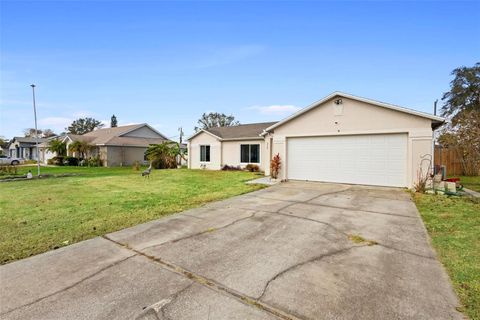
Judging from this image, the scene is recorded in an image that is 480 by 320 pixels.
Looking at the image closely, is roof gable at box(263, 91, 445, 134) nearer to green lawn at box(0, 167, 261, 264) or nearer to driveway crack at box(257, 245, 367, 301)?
green lawn at box(0, 167, 261, 264)

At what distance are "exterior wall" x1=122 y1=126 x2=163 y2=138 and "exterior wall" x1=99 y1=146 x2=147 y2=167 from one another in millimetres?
2691

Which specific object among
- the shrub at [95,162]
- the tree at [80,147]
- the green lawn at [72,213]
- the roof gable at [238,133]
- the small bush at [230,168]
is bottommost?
the green lawn at [72,213]

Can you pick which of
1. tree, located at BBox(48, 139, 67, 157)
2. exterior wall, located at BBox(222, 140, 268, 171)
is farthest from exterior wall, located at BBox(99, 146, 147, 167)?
exterior wall, located at BBox(222, 140, 268, 171)

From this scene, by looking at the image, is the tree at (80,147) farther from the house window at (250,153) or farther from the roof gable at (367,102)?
the roof gable at (367,102)

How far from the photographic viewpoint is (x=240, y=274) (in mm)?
3229

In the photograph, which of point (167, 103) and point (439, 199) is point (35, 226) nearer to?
point (439, 199)

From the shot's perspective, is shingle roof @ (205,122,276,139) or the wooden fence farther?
shingle roof @ (205,122,276,139)

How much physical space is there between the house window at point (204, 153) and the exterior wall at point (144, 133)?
13837 mm

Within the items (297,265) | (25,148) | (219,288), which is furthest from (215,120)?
(219,288)

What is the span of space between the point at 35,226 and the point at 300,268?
5.72m

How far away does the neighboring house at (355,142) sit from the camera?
32.5 feet

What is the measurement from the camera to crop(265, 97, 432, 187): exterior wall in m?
9.82

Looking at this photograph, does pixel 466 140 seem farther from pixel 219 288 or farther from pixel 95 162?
pixel 95 162

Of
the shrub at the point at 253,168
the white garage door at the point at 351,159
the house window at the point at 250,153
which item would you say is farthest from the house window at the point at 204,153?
the white garage door at the point at 351,159
